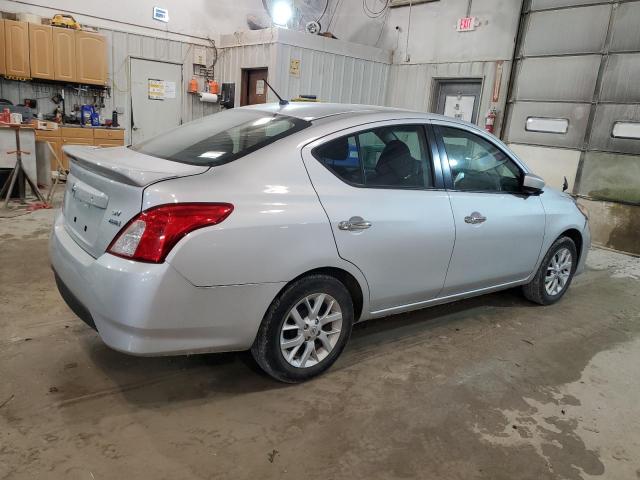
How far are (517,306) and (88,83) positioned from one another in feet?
23.7

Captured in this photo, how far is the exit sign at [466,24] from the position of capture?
7844 millimetres

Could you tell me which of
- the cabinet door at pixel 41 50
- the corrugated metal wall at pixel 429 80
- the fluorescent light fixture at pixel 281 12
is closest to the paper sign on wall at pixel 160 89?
the cabinet door at pixel 41 50

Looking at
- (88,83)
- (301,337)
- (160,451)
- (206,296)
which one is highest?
(88,83)

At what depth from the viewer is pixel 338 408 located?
→ 2342 millimetres

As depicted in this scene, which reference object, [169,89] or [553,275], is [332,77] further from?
[553,275]

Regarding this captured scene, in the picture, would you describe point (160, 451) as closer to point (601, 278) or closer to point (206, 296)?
point (206, 296)

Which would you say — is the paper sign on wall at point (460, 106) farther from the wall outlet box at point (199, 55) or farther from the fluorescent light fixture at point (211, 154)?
the fluorescent light fixture at point (211, 154)

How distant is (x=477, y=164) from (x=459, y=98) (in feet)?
18.6

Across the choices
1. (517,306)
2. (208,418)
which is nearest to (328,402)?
(208,418)

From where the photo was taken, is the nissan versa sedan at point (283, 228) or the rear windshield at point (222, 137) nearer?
the nissan versa sedan at point (283, 228)

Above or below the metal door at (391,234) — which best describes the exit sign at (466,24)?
above

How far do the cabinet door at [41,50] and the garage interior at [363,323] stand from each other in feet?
0.07

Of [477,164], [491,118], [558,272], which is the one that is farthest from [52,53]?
[558,272]

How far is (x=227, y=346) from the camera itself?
2.19 meters
